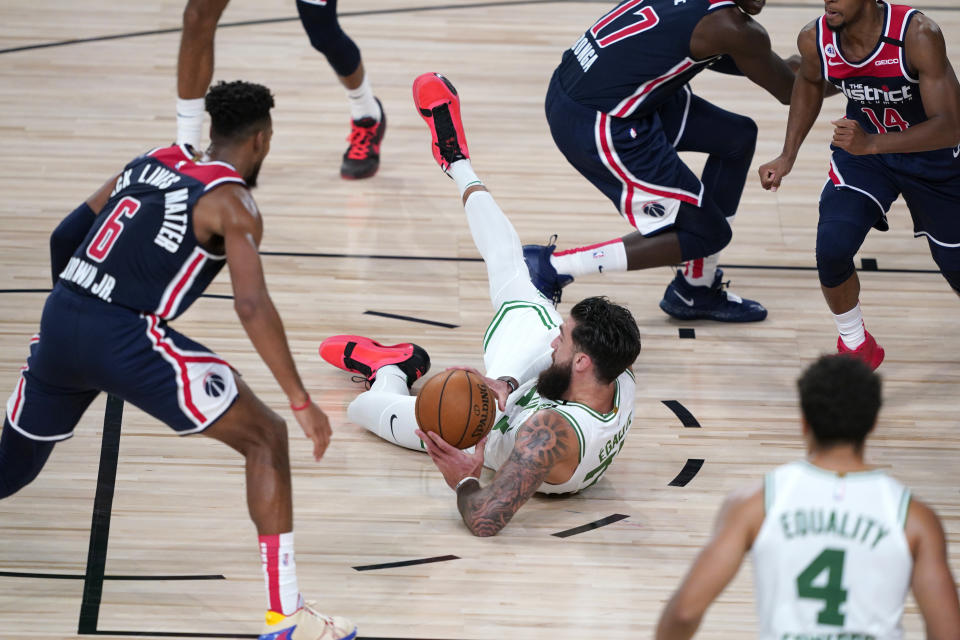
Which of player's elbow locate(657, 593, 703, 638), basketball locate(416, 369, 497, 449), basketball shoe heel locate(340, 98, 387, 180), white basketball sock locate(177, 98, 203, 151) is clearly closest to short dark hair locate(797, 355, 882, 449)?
player's elbow locate(657, 593, 703, 638)

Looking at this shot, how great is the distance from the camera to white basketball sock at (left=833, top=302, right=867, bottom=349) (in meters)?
4.85

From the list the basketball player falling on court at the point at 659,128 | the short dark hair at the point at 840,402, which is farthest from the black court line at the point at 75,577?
the short dark hair at the point at 840,402

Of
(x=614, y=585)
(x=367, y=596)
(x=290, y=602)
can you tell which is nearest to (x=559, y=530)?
(x=614, y=585)

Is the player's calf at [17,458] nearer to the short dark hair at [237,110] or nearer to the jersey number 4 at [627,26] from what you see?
the short dark hair at [237,110]

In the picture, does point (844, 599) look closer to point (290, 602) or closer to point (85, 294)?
point (290, 602)

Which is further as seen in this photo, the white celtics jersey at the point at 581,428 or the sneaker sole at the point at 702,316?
the sneaker sole at the point at 702,316

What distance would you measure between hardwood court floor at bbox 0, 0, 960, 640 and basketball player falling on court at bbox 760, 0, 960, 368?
674mm

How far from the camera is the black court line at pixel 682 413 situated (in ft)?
15.8

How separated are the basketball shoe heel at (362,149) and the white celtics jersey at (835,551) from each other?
4497mm

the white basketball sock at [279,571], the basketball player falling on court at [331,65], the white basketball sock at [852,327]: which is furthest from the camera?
the basketball player falling on court at [331,65]

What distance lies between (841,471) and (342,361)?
9.44 feet

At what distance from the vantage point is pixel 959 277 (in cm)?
482

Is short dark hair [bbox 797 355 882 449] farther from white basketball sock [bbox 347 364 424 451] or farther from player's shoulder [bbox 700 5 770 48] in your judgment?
player's shoulder [bbox 700 5 770 48]

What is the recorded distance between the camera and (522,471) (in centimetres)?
394
